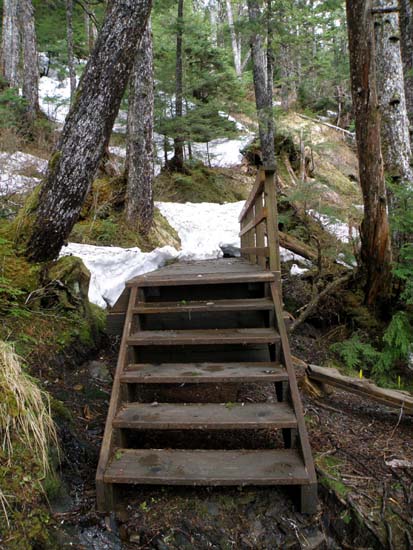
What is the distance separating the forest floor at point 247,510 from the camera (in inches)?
88.7

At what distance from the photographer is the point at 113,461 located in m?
2.53

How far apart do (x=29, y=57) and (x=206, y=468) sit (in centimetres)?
1403

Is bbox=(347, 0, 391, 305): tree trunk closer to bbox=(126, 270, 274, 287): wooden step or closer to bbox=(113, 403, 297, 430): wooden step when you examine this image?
bbox=(126, 270, 274, 287): wooden step

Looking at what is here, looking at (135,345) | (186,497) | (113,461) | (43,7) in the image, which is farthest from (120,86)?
(43,7)

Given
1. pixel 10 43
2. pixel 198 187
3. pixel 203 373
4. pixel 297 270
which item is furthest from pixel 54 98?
pixel 203 373

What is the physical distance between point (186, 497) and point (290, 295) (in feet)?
14.6

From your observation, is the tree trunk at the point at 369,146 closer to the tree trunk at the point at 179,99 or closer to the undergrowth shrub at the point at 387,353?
the undergrowth shrub at the point at 387,353

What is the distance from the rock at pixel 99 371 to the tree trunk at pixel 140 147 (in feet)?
13.6

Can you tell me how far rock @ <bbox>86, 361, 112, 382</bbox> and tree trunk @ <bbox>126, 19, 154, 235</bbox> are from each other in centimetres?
415

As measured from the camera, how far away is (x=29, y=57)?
1250 cm

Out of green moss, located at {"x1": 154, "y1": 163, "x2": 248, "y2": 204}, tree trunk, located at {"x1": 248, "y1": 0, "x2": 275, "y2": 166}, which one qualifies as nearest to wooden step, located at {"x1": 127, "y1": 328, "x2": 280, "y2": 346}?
tree trunk, located at {"x1": 248, "y1": 0, "x2": 275, "y2": 166}

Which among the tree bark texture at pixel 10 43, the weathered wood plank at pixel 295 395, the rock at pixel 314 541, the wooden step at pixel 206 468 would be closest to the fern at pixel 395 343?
the weathered wood plank at pixel 295 395

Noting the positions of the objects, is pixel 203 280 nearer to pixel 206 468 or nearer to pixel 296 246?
pixel 206 468

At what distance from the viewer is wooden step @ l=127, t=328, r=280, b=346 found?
128 inches
